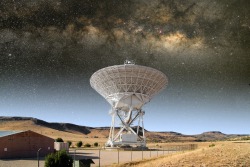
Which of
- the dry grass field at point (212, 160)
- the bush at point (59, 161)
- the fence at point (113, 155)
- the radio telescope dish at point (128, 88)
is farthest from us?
the radio telescope dish at point (128, 88)

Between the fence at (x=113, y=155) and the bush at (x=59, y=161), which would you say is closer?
the bush at (x=59, y=161)

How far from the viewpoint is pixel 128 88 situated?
56000mm

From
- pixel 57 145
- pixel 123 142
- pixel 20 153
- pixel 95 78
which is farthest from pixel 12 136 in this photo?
pixel 123 142

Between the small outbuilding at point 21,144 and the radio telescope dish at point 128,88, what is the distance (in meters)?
17.3

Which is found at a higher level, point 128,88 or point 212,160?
point 128,88

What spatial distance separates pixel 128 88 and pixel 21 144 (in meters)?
22.7

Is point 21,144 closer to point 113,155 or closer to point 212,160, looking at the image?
point 113,155

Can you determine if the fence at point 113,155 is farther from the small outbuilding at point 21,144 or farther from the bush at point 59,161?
the small outbuilding at point 21,144

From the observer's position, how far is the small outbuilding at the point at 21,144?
1480 inches

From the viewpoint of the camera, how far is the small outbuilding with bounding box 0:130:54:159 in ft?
123

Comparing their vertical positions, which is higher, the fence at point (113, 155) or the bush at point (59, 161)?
the bush at point (59, 161)

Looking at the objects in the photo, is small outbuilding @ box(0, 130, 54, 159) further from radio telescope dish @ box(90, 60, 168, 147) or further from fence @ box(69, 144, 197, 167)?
radio telescope dish @ box(90, 60, 168, 147)

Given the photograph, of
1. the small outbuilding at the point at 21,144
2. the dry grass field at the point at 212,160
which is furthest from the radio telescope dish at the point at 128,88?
the dry grass field at the point at 212,160

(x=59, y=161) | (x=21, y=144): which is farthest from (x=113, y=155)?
(x=59, y=161)
